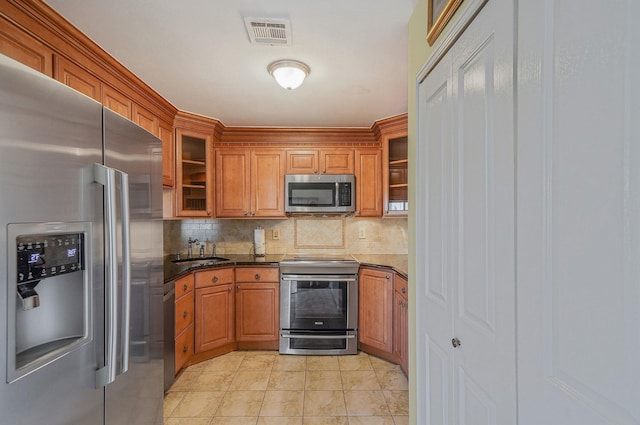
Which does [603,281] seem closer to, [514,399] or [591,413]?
[591,413]

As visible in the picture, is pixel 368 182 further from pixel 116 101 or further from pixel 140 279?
pixel 140 279

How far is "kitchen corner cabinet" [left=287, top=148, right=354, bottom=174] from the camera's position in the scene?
329 centimetres

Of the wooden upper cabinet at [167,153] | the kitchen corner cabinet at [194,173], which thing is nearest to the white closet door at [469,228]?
the wooden upper cabinet at [167,153]

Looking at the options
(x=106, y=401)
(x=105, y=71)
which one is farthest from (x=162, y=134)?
(x=106, y=401)

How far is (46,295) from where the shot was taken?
0.90 meters

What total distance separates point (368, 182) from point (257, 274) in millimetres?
1571

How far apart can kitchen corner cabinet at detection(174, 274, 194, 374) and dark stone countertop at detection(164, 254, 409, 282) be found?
98 mm

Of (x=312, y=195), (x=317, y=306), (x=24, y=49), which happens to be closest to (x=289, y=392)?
(x=317, y=306)

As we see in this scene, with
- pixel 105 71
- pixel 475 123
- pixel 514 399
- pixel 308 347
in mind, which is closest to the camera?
pixel 514 399

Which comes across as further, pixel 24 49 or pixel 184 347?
pixel 184 347

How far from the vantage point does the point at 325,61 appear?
6.25ft

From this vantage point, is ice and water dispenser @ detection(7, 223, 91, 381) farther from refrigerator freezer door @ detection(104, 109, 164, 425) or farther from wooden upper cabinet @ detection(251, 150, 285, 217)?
wooden upper cabinet @ detection(251, 150, 285, 217)

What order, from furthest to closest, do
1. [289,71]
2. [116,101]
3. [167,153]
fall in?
[167,153], [116,101], [289,71]

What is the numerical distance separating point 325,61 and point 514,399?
1.92m
